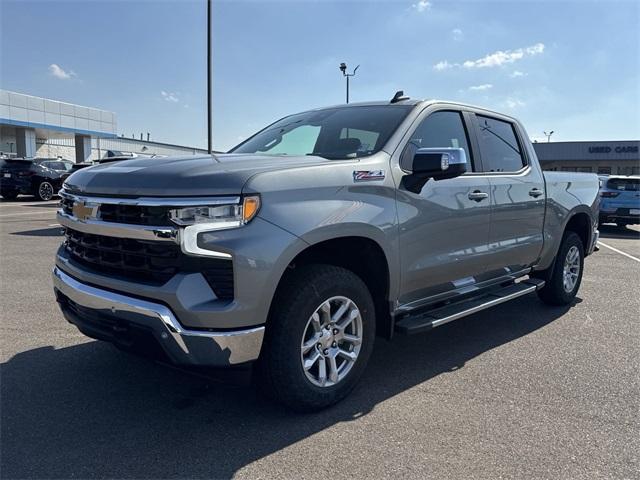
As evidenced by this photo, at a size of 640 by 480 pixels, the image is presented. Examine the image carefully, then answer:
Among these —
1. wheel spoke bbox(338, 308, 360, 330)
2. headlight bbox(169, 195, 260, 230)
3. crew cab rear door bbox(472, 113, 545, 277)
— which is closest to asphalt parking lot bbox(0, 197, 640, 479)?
wheel spoke bbox(338, 308, 360, 330)

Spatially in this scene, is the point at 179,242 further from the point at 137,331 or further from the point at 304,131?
the point at 304,131

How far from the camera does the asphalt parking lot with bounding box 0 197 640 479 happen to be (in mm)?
2586

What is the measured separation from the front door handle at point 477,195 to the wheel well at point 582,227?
7.24 feet

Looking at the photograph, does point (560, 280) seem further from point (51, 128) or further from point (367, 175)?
point (51, 128)

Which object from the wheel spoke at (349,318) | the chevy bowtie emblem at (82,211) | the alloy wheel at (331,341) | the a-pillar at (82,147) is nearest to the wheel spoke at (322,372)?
the alloy wheel at (331,341)

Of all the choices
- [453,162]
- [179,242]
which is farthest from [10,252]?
[453,162]

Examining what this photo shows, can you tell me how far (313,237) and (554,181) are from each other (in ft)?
11.5

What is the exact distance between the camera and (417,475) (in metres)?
2.51

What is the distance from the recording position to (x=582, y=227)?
609 centimetres

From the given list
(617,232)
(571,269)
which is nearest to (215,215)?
(571,269)

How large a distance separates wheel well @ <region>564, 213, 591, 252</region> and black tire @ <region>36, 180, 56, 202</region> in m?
20.0

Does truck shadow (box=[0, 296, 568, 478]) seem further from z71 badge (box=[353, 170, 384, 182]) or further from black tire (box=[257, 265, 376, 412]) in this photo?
z71 badge (box=[353, 170, 384, 182])

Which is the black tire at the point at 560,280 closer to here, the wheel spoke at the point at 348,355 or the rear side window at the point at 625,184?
the wheel spoke at the point at 348,355

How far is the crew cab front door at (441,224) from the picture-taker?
3492 mm
